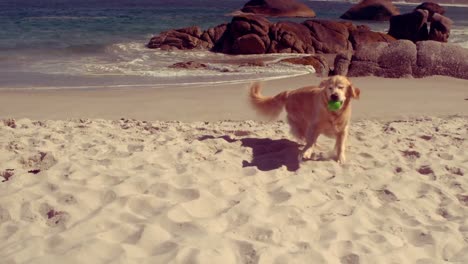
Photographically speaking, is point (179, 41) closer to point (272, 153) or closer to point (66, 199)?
point (272, 153)

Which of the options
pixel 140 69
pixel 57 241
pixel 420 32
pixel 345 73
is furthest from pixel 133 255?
pixel 420 32

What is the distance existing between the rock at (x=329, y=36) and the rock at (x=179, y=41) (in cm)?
368

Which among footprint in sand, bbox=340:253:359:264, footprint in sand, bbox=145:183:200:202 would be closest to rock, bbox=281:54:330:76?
footprint in sand, bbox=145:183:200:202

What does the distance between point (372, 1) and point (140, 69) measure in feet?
91.8

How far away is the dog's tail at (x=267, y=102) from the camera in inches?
222

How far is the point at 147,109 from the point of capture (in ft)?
24.6

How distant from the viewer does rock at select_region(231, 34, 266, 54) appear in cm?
1711

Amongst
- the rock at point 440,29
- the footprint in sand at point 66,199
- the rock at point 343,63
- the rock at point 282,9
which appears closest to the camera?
the footprint in sand at point 66,199

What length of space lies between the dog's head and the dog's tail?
39.2 inches

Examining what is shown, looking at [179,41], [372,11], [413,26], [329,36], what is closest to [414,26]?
[413,26]

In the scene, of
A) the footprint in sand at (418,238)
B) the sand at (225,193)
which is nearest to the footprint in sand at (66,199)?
the sand at (225,193)

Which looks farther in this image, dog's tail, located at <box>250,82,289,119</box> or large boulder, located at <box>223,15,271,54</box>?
large boulder, located at <box>223,15,271,54</box>

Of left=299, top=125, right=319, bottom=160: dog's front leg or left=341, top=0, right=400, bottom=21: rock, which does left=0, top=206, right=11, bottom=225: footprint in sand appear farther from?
left=341, top=0, right=400, bottom=21: rock

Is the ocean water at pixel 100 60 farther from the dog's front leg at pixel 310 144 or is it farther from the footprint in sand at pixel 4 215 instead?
the footprint in sand at pixel 4 215
